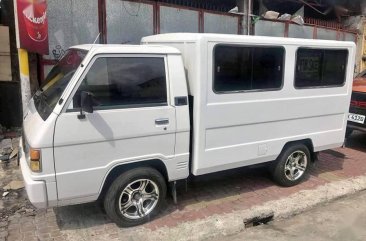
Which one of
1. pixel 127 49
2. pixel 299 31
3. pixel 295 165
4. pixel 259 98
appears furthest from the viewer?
pixel 299 31

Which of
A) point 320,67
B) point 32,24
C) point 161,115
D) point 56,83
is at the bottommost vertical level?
point 161,115

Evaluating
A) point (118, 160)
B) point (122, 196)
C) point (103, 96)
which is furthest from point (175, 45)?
point (122, 196)

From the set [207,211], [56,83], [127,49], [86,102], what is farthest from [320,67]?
[56,83]

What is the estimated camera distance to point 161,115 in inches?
159

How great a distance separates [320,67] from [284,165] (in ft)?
4.77

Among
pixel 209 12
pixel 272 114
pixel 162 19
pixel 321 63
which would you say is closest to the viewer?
pixel 272 114

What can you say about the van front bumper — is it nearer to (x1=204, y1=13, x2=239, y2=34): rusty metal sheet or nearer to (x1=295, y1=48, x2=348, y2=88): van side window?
(x1=295, y1=48, x2=348, y2=88): van side window

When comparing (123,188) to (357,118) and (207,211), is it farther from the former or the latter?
(357,118)

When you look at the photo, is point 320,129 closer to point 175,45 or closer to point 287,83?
point 287,83

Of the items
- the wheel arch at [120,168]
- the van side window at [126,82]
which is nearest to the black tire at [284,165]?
the wheel arch at [120,168]

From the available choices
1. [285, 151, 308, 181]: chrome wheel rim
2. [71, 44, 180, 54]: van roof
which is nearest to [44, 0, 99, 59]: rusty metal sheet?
[71, 44, 180, 54]: van roof

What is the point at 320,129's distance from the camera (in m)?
5.48

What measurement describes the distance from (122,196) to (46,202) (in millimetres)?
811

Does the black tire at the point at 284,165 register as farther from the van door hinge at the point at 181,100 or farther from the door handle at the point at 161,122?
the door handle at the point at 161,122
